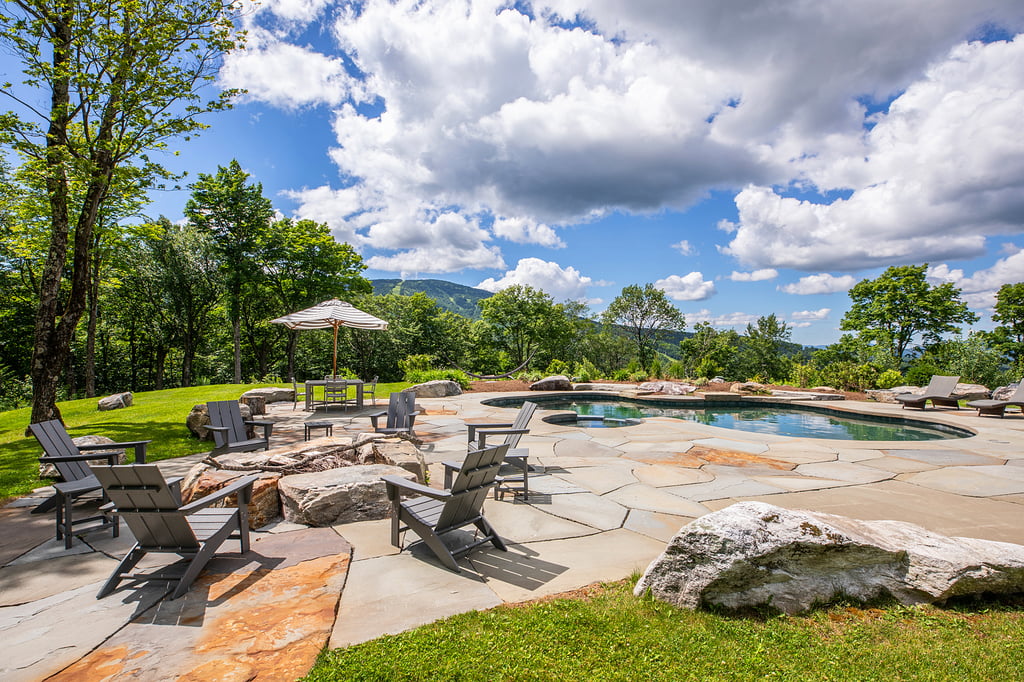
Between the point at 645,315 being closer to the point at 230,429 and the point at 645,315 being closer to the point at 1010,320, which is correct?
the point at 1010,320

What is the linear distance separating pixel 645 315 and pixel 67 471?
3704 centimetres

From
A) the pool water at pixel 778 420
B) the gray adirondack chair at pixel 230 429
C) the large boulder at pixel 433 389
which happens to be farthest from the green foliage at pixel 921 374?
the gray adirondack chair at pixel 230 429

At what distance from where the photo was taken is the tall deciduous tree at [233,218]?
21859 mm

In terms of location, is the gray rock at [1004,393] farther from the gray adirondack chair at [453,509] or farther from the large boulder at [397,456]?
the gray adirondack chair at [453,509]

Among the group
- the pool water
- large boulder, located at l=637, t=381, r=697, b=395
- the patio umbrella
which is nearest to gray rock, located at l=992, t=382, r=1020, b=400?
the pool water

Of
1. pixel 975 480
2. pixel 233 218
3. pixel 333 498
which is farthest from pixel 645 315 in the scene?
pixel 333 498

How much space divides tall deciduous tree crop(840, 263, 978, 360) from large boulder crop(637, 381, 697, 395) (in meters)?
19.1

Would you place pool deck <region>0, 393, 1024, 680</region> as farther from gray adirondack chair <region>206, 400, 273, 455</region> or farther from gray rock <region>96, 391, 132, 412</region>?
gray rock <region>96, 391, 132, 412</region>

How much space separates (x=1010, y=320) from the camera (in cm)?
2517

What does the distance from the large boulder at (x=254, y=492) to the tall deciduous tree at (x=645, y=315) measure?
35.7m

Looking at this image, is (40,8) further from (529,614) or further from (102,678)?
(529,614)

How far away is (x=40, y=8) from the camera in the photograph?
25.2 ft

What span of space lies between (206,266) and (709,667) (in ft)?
92.3

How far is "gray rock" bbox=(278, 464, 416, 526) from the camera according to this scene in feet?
13.4
